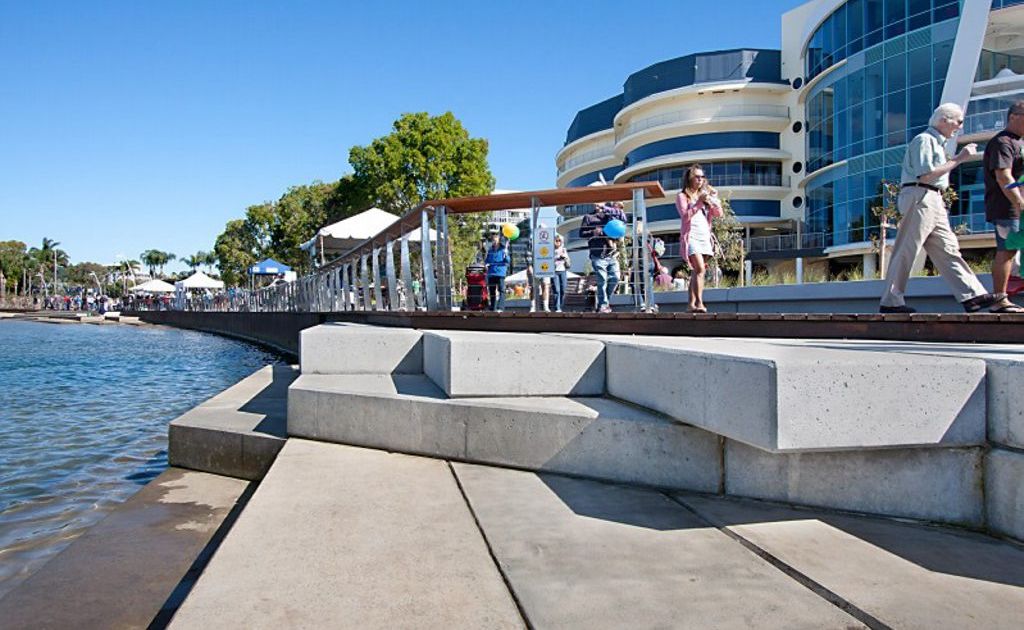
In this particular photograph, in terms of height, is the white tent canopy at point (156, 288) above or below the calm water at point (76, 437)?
above

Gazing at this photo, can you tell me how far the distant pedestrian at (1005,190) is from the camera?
5.65m

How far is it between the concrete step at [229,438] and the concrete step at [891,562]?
3.06 m

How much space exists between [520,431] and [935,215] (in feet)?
12.9

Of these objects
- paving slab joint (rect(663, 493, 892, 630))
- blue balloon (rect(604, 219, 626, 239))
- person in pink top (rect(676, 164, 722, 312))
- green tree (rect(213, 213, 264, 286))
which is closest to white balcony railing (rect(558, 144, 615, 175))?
green tree (rect(213, 213, 264, 286))

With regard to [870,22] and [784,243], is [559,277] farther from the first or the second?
[784,243]

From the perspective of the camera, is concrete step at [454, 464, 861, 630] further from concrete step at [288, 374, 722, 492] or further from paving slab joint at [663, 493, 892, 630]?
concrete step at [288, 374, 722, 492]

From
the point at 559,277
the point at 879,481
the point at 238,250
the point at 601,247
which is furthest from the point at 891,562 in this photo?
the point at 238,250

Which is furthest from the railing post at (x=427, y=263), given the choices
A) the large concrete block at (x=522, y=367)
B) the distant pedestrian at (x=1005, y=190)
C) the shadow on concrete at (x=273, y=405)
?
the distant pedestrian at (x=1005, y=190)

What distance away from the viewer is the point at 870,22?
34.6 meters

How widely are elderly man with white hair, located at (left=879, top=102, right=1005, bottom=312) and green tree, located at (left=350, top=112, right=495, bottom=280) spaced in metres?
35.2

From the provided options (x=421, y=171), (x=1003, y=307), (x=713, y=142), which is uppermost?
(x=713, y=142)

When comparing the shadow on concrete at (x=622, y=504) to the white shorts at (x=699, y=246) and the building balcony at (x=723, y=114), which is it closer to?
the white shorts at (x=699, y=246)

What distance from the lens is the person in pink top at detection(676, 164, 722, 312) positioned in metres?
7.73

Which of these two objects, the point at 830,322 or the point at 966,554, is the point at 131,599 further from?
the point at 830,322
